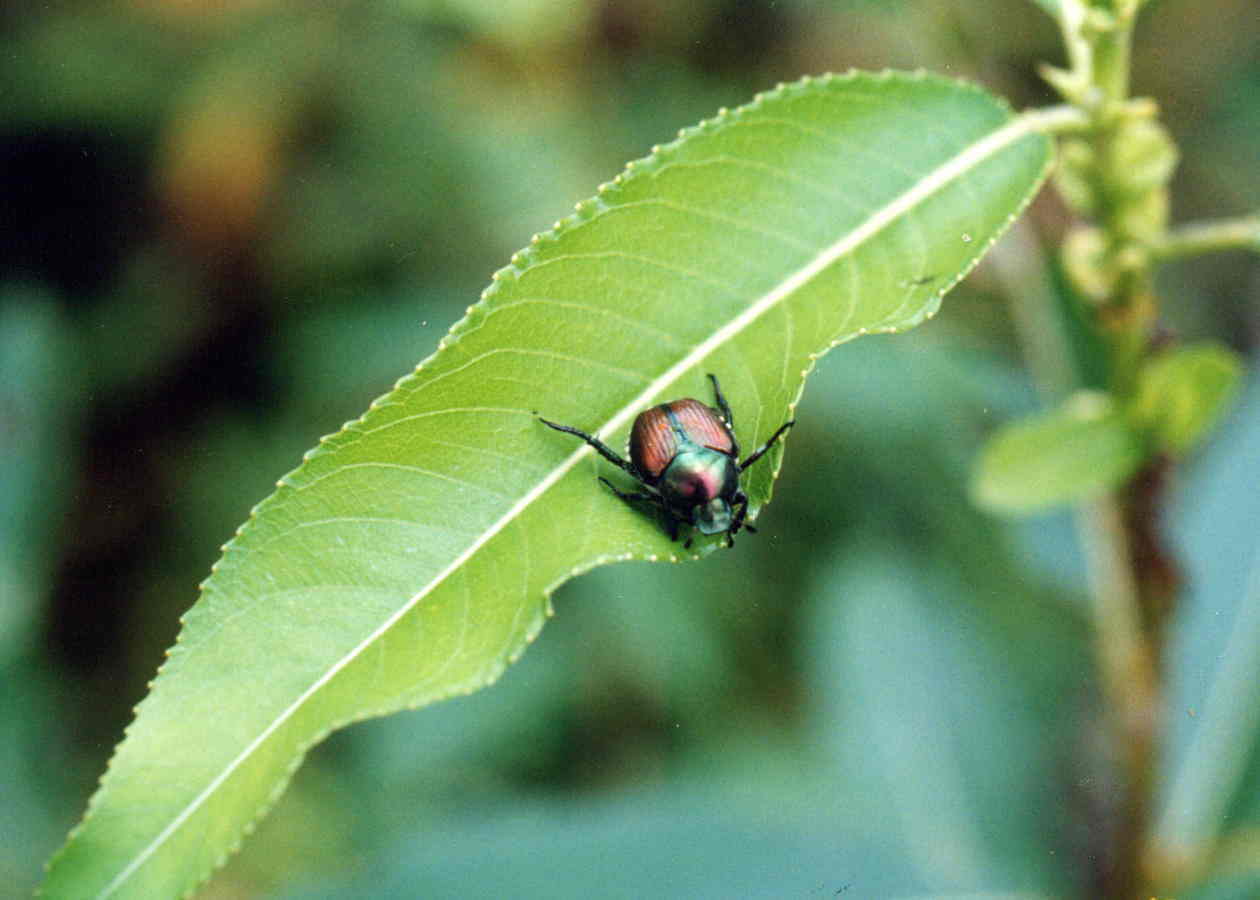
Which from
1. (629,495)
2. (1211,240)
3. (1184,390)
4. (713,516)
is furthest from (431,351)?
(1211,240)

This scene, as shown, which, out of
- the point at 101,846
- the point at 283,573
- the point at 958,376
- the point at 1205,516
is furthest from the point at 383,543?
the point at 1205,516

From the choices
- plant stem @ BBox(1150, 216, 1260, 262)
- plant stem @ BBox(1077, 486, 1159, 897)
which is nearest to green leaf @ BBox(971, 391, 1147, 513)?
plant stem @ BBox(1077, 486, 1159, 897)

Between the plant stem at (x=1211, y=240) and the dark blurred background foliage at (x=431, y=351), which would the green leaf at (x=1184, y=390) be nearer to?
the plant stem at (x=1211, y=240)

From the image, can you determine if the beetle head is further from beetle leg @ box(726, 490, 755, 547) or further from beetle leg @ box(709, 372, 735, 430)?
beetle leg @ box(709, 372, 735, 430)

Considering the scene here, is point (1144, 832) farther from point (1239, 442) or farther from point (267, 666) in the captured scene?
point (267, 666)

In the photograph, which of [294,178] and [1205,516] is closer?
[1205,516]

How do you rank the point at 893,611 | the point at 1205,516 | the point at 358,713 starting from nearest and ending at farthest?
1. the point at 358,713
2. the point at 1205,516
3. the point at 893,611
